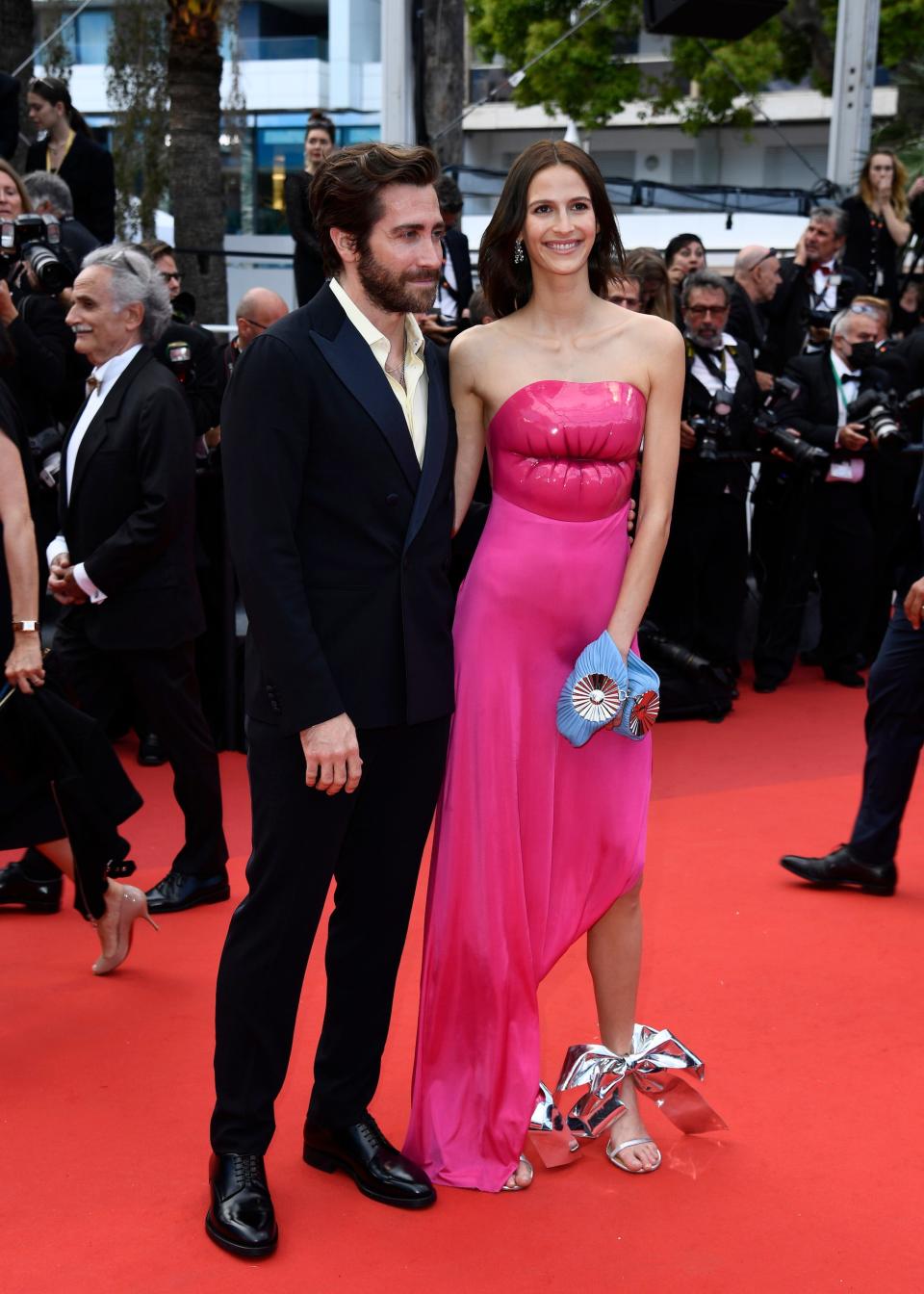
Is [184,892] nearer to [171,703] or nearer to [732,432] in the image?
[171,703]

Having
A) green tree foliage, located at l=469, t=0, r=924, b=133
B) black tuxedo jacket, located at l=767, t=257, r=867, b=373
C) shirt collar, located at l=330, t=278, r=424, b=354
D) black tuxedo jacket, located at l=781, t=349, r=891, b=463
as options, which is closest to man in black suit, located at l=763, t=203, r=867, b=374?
black tuxedo jacket, located at l=767, t=257, r=867, b=373

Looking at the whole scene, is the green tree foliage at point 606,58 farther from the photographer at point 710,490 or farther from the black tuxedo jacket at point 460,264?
the photographer at point 710,490

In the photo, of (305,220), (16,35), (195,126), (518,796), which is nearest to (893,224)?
A: (305,220)

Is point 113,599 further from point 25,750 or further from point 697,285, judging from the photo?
point 697,285

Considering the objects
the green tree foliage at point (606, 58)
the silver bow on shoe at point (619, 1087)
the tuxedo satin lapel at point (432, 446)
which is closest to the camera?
the tuxedo satin lapel at point (432, 446)

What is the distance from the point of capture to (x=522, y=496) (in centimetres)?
313

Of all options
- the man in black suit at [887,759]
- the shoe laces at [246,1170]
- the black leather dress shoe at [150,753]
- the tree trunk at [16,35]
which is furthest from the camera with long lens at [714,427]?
the tree trunk at [16,35]

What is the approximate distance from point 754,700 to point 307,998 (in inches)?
157

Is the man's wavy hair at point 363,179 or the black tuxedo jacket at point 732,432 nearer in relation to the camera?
the man's wavy hair at point 363,179

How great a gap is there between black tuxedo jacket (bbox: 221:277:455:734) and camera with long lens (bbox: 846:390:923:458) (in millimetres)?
4563

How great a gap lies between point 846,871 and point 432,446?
263 centimetres

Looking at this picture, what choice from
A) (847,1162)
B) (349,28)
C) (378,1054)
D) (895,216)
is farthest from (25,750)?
(349,28)

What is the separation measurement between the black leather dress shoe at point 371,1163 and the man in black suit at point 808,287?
626 centimetres

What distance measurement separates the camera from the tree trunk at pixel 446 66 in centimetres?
1489
